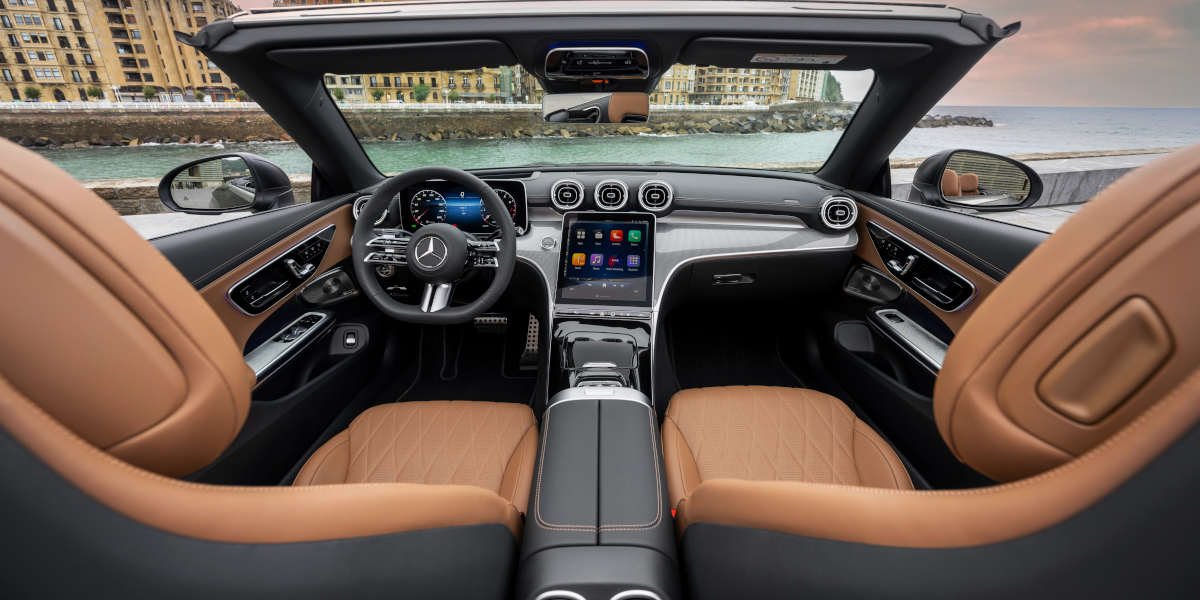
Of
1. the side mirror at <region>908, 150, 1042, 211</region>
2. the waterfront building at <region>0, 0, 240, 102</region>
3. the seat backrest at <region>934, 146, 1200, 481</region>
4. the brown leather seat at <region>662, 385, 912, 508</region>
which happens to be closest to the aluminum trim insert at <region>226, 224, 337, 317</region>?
the brown leather seat at <region>662, 385, 912, 508</region>

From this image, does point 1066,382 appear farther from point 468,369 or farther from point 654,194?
point 468,369

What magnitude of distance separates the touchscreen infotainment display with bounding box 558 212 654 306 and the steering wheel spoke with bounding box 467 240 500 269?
1.41ft

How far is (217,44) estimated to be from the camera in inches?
57.6

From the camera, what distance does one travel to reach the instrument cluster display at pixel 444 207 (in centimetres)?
194

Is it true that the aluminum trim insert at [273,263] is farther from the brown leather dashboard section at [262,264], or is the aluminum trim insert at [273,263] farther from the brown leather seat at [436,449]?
the brown leather seat at [436,449]

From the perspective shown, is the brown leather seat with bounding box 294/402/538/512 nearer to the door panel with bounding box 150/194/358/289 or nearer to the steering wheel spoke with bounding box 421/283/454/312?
the steering wheel spoke with bounding box 421/283/454/312

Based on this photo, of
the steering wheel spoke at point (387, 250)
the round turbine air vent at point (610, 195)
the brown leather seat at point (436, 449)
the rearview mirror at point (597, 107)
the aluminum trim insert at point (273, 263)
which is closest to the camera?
the brown leather seat at point (436, 449)

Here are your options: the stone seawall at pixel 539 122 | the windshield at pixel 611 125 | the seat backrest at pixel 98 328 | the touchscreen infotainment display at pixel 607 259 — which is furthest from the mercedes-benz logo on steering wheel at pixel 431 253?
the seat backrest at pixel 98 328

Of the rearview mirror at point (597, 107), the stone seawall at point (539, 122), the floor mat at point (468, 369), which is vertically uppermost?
the rearview mirror at point (597, 107)

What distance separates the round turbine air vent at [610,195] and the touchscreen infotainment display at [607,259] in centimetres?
6

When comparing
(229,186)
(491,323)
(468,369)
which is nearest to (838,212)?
(491,323)

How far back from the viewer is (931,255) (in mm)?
1731

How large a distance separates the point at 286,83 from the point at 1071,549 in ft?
7.53

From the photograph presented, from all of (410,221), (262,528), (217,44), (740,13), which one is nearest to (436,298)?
(410,221)
